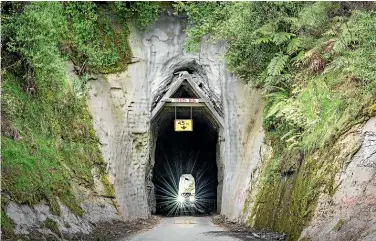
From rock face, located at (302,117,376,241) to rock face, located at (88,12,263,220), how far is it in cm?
678

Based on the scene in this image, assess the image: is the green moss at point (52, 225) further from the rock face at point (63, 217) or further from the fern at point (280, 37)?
the fern at point (280, 37)

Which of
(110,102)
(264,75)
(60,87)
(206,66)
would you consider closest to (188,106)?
(206,66)

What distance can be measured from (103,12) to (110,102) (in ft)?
12.8

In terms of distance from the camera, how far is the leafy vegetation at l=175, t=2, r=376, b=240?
377 inches

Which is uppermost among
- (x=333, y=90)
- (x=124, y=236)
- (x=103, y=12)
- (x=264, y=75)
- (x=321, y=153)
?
(x=103, y=12)

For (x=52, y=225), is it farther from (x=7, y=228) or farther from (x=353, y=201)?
(x=353, y=201)

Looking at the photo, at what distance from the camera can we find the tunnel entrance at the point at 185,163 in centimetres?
2464

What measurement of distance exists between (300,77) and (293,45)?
3.58 ft

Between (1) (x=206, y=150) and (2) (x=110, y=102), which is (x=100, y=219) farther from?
(1) (x=206, y=150)

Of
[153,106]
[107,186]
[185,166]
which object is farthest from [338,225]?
[185,166]

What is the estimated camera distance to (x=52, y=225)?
877cm

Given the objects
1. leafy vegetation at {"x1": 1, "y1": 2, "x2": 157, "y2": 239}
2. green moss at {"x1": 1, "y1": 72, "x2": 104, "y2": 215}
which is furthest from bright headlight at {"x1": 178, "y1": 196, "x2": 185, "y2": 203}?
green moss at {"x1": 1, "y1": 72, "x2": 104, "y2": 215}

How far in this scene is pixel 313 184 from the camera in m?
9.23

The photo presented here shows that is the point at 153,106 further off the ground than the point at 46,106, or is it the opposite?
the point at 153,106
